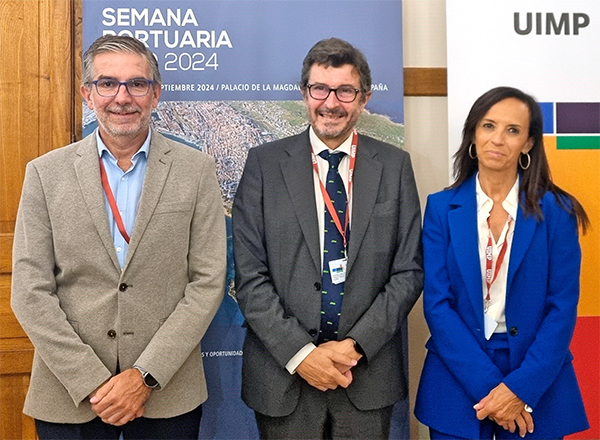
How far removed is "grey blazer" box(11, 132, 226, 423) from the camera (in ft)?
7.28

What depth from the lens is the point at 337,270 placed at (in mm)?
2426

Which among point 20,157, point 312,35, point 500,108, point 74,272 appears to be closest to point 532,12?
point 500,108

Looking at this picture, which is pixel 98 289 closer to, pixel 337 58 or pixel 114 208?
pixel 114 208

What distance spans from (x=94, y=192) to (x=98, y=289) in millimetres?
353

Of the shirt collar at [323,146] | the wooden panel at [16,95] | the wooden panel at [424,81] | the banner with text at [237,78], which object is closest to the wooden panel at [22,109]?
the wooden panel at [16,95]

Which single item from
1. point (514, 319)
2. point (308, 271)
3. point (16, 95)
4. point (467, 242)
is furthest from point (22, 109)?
point (514, 319)

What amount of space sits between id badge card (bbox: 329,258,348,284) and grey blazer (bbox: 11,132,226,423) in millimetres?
426

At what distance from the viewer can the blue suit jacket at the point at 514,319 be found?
2.34 metres

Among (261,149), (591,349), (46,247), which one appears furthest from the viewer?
(591,349)

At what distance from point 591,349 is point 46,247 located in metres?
2.49

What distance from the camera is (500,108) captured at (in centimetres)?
251

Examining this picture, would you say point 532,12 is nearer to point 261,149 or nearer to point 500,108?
point 500,108

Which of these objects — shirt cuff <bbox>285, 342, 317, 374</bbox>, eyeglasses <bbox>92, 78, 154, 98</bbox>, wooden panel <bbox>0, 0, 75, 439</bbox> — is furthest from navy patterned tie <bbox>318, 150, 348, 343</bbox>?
wooden panel <bbox>0, 0, 75, 439</bbox>

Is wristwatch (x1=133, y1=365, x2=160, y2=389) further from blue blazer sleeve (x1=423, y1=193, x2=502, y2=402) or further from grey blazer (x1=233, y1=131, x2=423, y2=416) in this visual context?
blue blazer sleeve (x1=423, y1=193, x2=502, y2=402)
